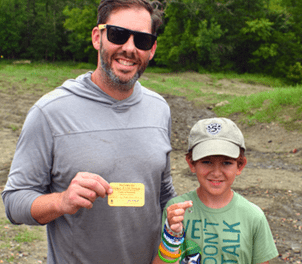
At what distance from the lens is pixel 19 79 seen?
17172 mm

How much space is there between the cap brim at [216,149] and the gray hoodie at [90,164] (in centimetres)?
21

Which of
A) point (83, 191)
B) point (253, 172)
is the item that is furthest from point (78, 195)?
point (253, 172)

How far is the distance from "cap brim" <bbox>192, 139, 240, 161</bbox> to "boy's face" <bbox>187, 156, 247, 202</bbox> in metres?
0.06

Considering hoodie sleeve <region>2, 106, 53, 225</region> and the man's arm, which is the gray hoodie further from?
the man's arm

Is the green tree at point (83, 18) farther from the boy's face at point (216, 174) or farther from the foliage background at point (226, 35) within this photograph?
the boy's face at point (216, 174)

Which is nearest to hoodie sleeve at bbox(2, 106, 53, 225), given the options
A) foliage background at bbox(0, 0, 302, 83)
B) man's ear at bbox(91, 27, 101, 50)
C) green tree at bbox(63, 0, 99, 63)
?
man's ear at bbox(91, 27, 101, 50)

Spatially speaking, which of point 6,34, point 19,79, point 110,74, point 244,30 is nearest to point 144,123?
point 110,74

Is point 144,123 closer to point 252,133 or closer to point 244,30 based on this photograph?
point 252,133

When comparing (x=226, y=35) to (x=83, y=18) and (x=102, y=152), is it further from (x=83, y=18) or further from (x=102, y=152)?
(x=102, y=152)

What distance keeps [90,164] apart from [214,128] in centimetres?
83

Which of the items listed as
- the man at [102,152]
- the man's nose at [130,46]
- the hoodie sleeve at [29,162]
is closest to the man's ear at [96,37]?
the man at [102,152]

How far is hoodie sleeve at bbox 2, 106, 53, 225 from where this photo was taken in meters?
1.70

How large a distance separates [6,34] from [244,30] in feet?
76.4

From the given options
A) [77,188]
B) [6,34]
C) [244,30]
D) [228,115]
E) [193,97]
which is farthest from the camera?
[6,34]
